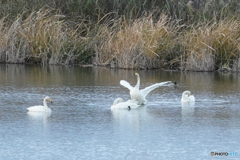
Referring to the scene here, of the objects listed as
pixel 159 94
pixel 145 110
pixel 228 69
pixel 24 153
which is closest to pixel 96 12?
pixel 228 69

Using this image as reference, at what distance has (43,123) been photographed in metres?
10.7

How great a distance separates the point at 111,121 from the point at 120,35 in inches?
355

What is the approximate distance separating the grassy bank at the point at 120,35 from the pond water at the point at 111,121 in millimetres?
2317

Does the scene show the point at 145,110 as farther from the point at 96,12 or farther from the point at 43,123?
the point at 96,12

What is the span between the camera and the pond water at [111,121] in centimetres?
880

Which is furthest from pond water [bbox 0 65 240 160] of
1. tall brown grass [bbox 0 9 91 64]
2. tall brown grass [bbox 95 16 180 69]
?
tall brown grass [bbox 0 9 91 64]

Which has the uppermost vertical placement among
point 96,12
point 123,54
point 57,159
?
point 96,12

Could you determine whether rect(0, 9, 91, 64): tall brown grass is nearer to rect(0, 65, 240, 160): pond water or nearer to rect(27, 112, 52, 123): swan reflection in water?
rect(0, 65, 240, 160): pond water

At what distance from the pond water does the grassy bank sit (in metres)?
2.32

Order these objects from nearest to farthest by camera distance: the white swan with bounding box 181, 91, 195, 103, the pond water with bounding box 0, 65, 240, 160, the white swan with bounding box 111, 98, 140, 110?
the pond water with bounding box 0, 65, 240, 160 → the white swan with bounding box 111, 98, 140, 110 → the white swan with bounding box 181, 91, 195, 103

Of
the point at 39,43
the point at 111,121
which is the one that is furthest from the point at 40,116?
the point at 39,43

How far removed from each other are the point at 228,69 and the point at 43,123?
30.7 ft

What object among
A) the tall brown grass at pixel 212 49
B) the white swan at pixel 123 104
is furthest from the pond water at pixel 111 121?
the tall brown grass at pixel 212 49

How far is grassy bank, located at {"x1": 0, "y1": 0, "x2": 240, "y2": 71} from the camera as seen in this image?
1914 centimetres
